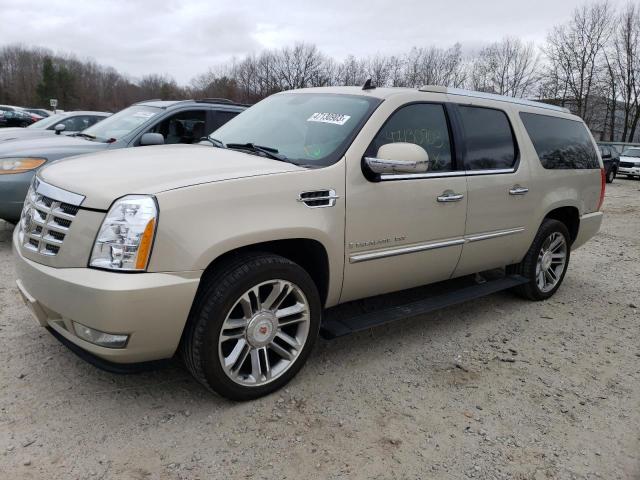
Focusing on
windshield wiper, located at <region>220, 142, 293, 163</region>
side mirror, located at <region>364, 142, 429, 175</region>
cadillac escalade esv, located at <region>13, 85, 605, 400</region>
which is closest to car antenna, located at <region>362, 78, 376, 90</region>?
cadillac escalade esv, located at <region>13, 85, 605, 400</region>

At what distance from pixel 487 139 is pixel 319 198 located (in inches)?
72.7

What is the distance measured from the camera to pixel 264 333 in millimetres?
2818

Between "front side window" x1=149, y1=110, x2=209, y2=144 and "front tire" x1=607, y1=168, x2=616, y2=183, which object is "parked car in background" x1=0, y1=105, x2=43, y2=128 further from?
"front tire" x1=607, y1=168, x2=616, y2=183

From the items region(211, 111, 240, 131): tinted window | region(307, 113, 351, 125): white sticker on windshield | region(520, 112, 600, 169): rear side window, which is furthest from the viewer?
region(211, 111, 240, 131): tinted window

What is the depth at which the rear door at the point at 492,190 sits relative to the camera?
3.82 metres

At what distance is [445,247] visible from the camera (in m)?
3.68

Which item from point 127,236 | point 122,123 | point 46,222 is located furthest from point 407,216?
point 122,123

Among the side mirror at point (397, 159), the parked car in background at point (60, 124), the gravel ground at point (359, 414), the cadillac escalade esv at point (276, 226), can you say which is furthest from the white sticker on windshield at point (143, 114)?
the side mirror at point (397, 159)

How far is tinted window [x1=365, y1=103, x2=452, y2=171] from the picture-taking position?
3.34 m

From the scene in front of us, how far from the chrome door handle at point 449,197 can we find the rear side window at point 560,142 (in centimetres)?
129

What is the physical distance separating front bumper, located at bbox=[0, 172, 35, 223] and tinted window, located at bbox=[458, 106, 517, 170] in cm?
435

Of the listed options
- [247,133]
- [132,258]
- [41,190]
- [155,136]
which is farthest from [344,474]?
[155,136]

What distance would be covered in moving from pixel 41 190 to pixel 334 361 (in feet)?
6.78

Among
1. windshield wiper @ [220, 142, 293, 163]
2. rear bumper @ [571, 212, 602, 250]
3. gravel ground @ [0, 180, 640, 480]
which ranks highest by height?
windshield wiper @ [220, 142, 293, 163]
